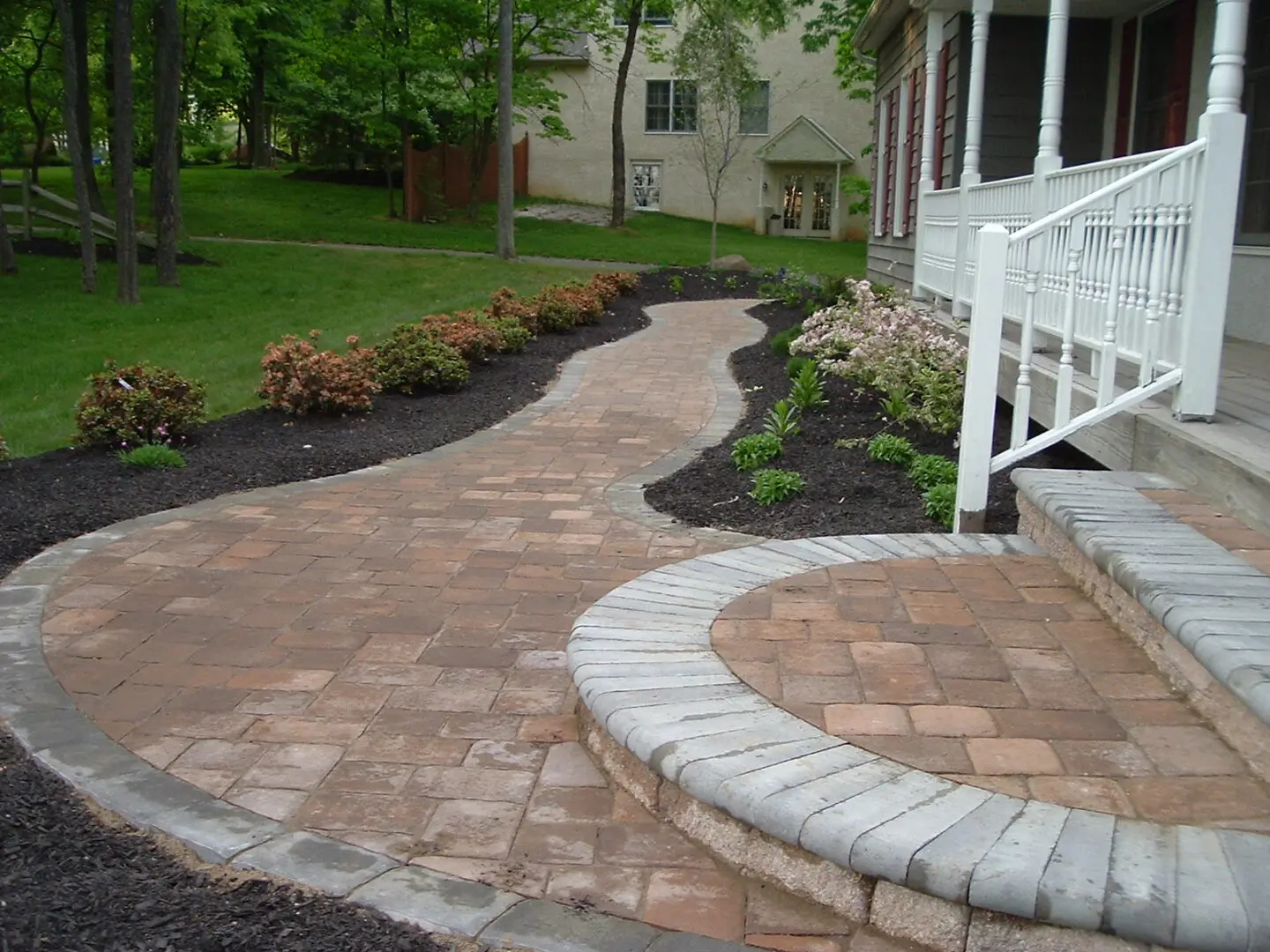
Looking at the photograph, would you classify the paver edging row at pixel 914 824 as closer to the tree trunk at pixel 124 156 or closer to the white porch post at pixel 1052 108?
the white porch post at pixel 1052 108

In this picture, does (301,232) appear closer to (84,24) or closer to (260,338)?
(84,24)

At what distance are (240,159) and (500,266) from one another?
1070 inches

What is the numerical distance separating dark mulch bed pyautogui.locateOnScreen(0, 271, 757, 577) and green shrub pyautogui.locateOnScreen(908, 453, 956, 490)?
122 inches

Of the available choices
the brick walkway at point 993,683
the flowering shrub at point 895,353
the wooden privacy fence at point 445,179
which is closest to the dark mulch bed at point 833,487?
the flowering shrub at point 895,353

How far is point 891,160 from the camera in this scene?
579 inches

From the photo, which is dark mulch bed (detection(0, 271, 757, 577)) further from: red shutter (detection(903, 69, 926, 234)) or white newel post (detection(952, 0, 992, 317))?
red shutter (detection(903, 69, 926, 234))

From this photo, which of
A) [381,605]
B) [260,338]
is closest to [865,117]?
[260,338]

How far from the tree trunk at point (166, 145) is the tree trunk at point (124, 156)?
52.6 inches

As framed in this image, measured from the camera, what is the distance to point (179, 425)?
6.96m

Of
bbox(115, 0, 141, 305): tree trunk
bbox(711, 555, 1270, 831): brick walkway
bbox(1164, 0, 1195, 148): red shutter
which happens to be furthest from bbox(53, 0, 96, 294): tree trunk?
bbox(711, 555, 1270, 831): brick walkway

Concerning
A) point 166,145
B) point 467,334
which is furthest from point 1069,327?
point 166,145

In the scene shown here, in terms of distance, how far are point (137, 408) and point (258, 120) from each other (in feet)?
103

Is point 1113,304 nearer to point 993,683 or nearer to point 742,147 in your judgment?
point 993,683

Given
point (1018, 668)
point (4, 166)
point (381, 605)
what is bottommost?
point (381, 605)
